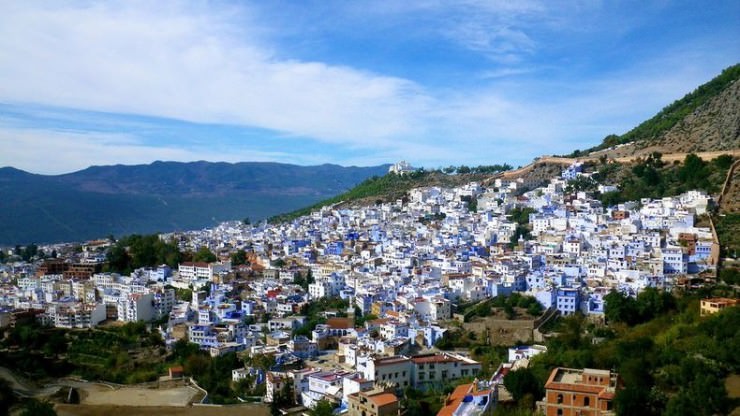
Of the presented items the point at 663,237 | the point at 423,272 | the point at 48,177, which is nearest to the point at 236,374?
the point at 423,272

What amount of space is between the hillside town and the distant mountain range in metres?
35.0

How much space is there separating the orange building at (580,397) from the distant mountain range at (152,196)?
53.5 metres

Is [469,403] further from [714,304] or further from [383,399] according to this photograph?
[714,304]

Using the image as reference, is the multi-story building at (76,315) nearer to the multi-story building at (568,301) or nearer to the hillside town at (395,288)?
the hillside town at (395,288)

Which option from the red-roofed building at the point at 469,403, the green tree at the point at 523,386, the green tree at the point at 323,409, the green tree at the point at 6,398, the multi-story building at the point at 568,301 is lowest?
the green tree at the point at 6,398

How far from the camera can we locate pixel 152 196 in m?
89.2

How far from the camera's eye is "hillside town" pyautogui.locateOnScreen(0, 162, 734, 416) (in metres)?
13.4

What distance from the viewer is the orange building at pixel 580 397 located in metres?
9.02

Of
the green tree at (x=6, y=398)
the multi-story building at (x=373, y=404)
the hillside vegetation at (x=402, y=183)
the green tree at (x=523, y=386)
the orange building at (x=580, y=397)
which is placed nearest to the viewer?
the orange building at (x=580, y=397)

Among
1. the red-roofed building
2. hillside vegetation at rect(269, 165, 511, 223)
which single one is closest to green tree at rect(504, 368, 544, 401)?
the red-roofed building

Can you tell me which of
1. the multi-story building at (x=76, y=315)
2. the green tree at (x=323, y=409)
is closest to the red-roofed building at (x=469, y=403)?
the green tree at (x=323, y=409)

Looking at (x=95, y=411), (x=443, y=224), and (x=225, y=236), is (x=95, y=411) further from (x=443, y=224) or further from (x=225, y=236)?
(x=225, y=236)

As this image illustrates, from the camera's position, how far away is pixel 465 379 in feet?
43.4

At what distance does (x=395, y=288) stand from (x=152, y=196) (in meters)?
75.6
